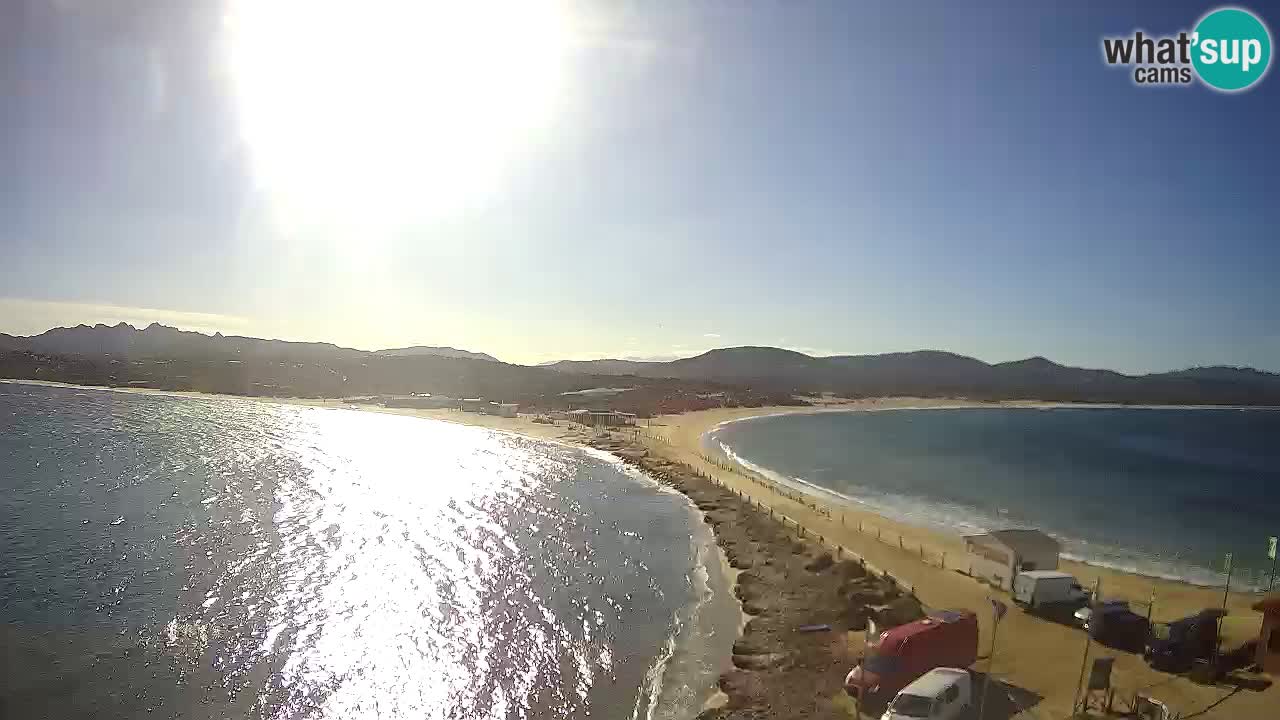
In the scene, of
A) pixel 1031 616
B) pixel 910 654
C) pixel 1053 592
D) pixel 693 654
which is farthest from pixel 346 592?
pixel 1053 592

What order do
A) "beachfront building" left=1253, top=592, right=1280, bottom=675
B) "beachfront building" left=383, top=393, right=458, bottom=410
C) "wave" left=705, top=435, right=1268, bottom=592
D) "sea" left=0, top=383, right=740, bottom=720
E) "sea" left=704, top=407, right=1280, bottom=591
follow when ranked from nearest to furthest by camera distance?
"sea" left=0, top=383, right=740, bottom=720 → "beachfront building" left=1253, top=592, right=1280, bottom=675 → "wave" left=705, top=435, right=1268, bottom=592 → "sea" left=704, top=407, right=1280, bottom=591 → "beachfront building" left=383, top=393, right=458, bottom=410

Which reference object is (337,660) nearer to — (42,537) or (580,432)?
(42,537)

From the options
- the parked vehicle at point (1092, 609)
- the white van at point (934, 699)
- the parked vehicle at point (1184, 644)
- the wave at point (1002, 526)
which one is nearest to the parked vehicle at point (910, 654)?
the white van at point (934, 699)

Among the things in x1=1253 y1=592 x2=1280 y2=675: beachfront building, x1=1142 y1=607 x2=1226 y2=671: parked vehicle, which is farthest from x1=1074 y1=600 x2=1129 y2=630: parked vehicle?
x1=1253 y1=592 x2=1280 y2=675: beachfront building

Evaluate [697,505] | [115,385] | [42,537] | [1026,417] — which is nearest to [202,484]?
[42,537]

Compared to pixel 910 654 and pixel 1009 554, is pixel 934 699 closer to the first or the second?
pixel 910 654

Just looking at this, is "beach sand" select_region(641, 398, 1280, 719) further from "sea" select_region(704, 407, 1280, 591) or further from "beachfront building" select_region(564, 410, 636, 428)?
"beachfront building" select_region(564, 410, 636, 428)
